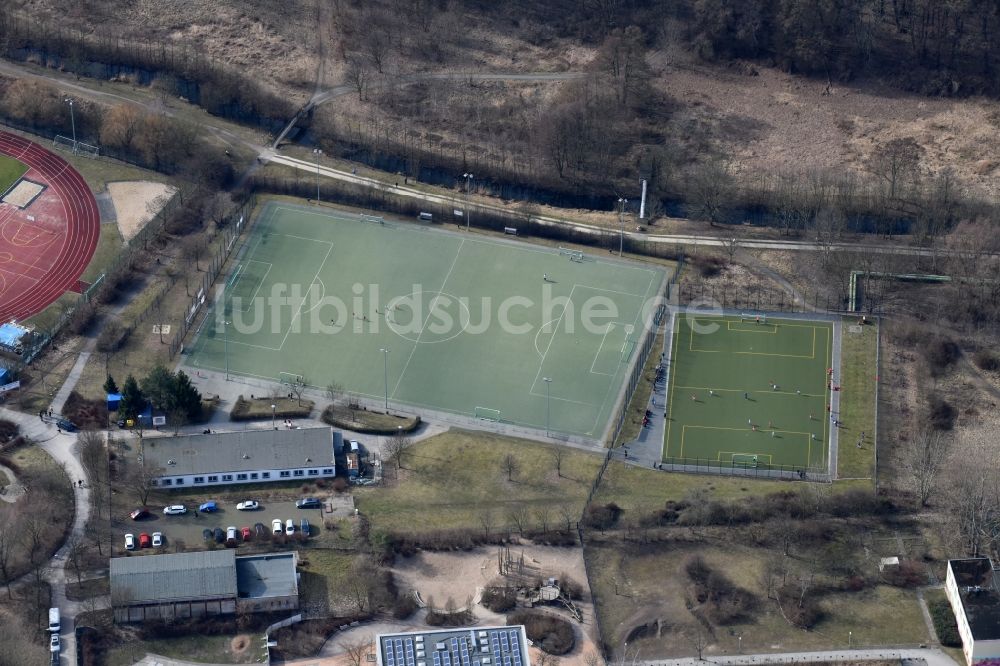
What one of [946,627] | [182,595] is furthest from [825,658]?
[182,595]

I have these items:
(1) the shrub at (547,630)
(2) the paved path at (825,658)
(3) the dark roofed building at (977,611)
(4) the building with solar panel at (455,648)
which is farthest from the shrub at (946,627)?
(4) the building with solar panel at (455,648)

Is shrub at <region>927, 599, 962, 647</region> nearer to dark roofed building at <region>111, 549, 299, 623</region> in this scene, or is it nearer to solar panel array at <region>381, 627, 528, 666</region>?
solar panel array at <region>381, 627, 528, 666</region>

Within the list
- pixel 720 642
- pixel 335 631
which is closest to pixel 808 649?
pixel 720 642

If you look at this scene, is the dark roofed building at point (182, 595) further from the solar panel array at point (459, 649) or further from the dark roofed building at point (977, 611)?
the dark roofed building at point (977, 611)

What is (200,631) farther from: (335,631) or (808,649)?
(808,649)

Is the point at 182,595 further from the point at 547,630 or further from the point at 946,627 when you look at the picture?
the point at 946,627

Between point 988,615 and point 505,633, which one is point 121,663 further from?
point 988,615
